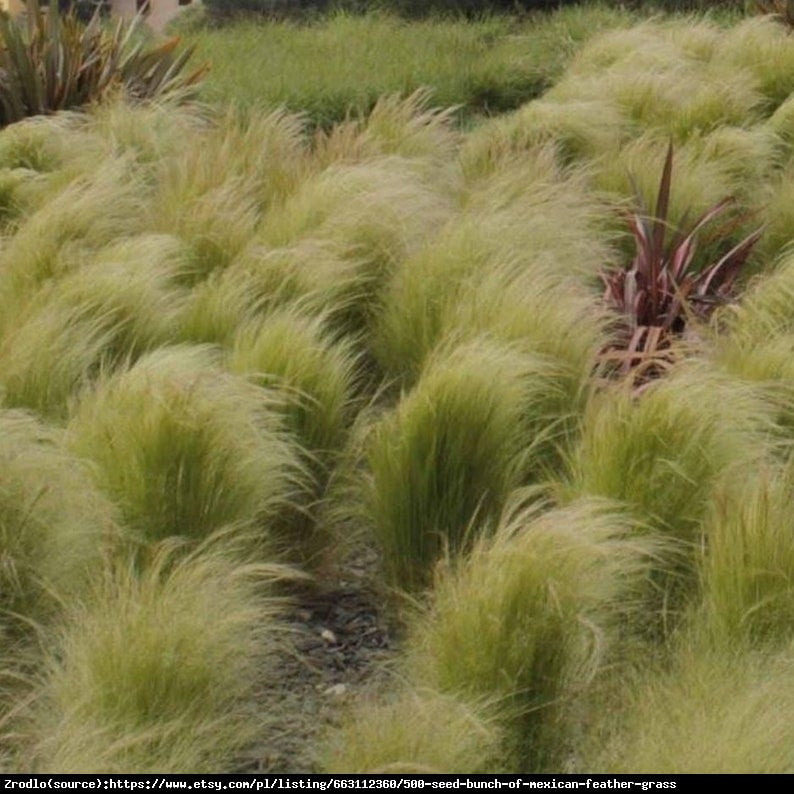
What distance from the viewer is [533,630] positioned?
339 centimetres

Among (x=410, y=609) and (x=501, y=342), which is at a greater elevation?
(x=501, y=342)

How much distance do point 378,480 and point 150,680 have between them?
119 centimetres

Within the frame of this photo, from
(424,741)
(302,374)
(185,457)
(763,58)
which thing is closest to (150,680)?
(424,741)

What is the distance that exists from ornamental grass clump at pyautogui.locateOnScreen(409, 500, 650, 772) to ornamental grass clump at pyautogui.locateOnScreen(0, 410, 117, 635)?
794mm

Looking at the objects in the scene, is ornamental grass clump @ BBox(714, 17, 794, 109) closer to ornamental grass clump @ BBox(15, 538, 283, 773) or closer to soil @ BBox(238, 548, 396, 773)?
soil @ BBox(238, 548, 396, 773)

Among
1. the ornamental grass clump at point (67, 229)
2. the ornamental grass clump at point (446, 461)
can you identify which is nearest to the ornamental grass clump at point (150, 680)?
the ornamental grass clump at point (446, 461)

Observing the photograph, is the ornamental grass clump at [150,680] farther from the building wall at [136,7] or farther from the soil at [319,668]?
the building wall at [136,7]

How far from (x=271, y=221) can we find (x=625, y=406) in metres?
2.27

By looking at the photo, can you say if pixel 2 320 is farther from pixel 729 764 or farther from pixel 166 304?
pixel 729 764

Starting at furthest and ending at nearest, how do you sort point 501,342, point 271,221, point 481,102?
point 481,102 → point 271,221 → point 501,342

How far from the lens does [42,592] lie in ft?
12.4

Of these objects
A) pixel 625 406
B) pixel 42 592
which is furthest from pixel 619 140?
pixel 42 592

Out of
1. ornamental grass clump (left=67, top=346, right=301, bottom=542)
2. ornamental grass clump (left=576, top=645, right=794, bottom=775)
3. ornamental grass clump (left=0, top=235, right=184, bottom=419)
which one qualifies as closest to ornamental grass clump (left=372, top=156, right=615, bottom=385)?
ornamental grass clump (left=0, top=235, right=184, bottom=419)

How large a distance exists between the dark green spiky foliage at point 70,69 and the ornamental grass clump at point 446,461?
4.96 metres
